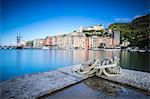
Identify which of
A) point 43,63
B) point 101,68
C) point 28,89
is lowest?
point 43,63

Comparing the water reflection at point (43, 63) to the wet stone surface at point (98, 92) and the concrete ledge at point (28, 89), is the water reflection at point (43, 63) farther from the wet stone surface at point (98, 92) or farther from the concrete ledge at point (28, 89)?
the wet stone surface at point (98, 92)

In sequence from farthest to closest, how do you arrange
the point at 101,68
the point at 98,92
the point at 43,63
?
1. the point at 43,63
2. the point at 101,68
3. the point at 98,92

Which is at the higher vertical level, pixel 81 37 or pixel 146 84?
pixel 81 37

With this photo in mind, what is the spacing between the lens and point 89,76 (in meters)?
5.94

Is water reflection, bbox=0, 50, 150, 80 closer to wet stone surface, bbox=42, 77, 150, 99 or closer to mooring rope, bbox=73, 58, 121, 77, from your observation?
mooring rope, bbox=73, 58, 121, 77

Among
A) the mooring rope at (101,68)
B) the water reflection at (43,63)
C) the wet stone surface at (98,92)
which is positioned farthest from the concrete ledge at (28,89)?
the water reflection at (43,63)

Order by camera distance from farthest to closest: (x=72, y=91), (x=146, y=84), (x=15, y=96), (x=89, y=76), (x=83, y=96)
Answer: (x=89, y=76) → (x=146, y=84) → (x=72, y=91) → (x=83, y=96) → (x=15, y=96)

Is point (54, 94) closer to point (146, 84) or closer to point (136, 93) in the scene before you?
point (136, 93)

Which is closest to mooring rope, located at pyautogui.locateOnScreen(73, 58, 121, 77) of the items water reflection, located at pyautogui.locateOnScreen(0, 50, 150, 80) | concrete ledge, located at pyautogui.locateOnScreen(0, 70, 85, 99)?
concrete ledge, located at pyautogui.locateOnScreen(0, 70, 85, 99)

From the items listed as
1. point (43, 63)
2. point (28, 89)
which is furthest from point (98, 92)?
point (43, 63)

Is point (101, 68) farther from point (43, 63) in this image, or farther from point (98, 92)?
point (43, 63)

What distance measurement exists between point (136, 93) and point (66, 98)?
152cm

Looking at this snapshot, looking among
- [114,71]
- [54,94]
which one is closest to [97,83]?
[114,71]

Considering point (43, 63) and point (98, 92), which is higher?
point (98, 92)
